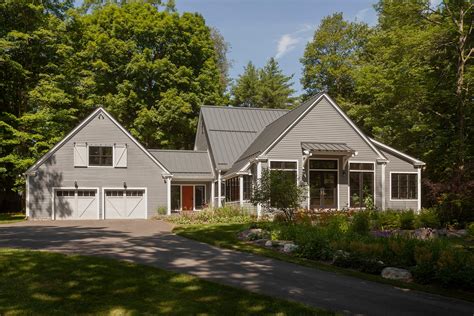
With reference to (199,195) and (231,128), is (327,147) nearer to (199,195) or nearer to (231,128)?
(231,128)

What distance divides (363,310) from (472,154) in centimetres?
2232

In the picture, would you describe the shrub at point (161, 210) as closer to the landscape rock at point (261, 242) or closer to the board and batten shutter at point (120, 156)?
the board and batten shutter at point (120, 156)

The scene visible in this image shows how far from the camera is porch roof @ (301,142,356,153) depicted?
83.4ft

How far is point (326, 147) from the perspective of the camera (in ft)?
84.8

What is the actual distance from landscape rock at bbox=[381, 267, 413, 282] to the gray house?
15195 millimetres

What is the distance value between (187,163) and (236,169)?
6.16 meters

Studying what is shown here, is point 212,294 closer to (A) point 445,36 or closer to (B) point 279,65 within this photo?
(A) point 445,36

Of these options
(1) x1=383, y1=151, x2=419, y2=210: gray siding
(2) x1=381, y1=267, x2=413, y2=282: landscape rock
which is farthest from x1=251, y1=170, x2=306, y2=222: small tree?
(1) x1=383, y1=151, x2=419, y2=210: gray siding

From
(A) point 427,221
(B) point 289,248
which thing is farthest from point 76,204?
(A) point 427,221

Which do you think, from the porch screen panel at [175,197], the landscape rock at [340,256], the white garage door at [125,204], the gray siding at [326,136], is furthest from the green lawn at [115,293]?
the porch screen panel at [175,197]

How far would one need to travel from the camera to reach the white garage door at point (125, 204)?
1147 inches

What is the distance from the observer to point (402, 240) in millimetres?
11266

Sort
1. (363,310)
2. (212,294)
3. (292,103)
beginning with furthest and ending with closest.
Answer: (292,103), (212,294), (363,310)

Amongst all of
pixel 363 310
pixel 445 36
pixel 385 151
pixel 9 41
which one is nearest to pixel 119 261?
pixel 363 310
